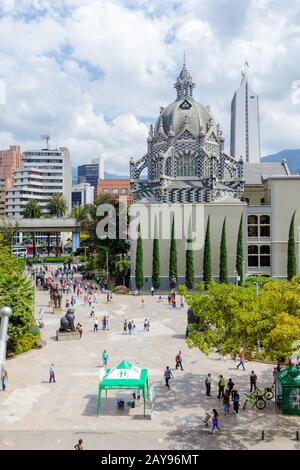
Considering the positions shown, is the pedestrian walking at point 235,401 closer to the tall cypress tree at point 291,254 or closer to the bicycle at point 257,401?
the bicycle at point 257,401

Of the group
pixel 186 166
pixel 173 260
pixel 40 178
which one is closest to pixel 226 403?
pixel 173 260

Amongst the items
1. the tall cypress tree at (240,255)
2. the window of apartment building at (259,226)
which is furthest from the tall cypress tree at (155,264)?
the window of apartment building at (259,226)

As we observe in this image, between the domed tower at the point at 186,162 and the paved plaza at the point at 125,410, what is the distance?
35.2m

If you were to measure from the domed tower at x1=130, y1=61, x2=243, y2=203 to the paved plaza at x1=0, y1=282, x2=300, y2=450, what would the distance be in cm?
3523

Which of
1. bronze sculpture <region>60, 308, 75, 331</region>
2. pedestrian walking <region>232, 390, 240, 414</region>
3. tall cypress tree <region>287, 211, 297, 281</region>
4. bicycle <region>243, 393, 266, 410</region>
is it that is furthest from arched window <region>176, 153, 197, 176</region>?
pedestrian walking <region>232, 390, 240, 414</region>

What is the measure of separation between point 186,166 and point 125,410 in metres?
53.5

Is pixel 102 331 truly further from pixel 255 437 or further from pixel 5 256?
pixel 255 437

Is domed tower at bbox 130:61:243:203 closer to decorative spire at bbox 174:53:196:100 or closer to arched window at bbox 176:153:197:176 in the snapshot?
arched window at bbox 176:153:197:176

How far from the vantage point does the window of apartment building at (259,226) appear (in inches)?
2586

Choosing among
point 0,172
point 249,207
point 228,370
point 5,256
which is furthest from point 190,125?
point 0,172

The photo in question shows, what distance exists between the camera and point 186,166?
72.2 meters

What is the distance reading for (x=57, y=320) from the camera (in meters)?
44.2

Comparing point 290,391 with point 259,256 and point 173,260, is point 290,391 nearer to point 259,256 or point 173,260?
point 173,260
